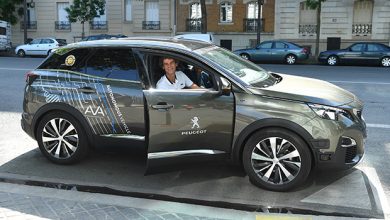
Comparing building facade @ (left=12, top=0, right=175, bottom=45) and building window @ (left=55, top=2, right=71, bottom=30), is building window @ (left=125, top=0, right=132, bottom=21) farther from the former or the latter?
building window @ (left=55, top=2, right=71, bottom=30)

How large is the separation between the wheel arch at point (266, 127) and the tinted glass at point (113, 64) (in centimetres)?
139

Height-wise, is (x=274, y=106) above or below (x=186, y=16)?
below

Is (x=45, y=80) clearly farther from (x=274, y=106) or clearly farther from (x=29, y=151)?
(x=274, y=106)

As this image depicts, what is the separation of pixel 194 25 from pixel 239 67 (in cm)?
3003

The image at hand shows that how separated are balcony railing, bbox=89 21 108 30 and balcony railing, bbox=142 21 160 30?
10.6 feet

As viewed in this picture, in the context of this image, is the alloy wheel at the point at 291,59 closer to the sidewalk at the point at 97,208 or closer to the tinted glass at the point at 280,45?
the tinted glass at the point at 280,45

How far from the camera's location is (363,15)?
31.1 metres

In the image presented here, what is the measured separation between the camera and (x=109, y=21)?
121ft

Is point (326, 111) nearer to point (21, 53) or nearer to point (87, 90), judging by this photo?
point (87, 90)

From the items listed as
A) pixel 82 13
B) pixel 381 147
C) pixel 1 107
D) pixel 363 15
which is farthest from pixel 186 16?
pixel 381 147

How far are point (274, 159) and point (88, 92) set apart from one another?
2296 mm

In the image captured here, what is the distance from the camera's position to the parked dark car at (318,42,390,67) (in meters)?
22.8

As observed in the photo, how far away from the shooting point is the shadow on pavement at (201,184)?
4570mm

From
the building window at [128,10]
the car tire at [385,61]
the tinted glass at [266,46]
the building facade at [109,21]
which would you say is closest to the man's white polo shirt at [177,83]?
the car tire at [385,61]
